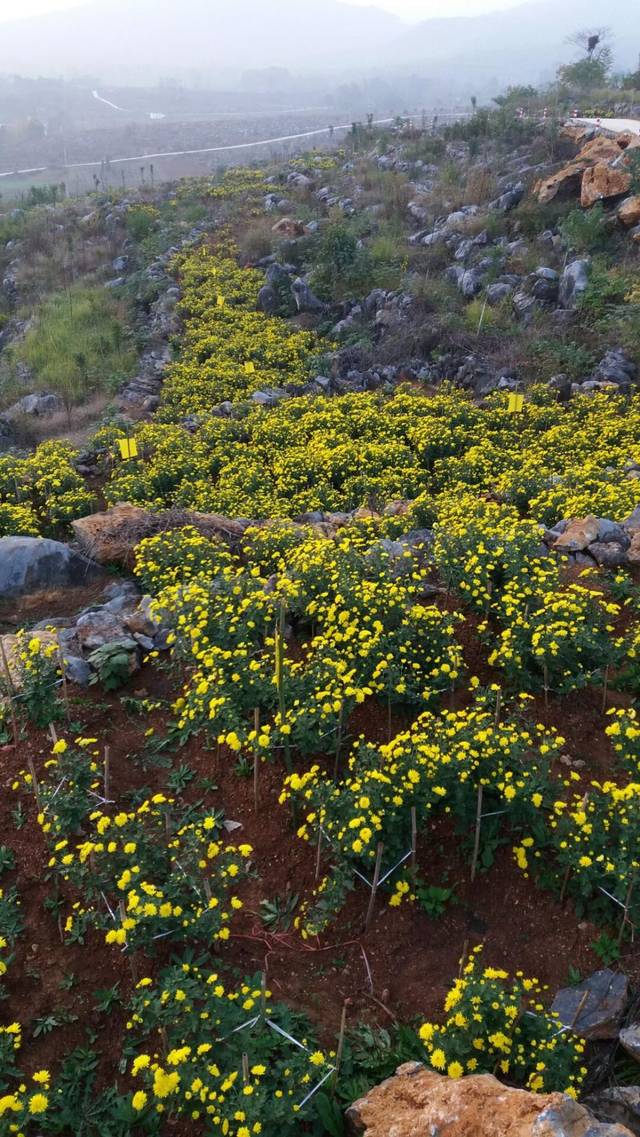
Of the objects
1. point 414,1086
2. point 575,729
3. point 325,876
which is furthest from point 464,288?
point 414,1086

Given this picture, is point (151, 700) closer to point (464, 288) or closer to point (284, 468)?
point (284, 468)


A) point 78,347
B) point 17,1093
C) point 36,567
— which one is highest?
point 78,347

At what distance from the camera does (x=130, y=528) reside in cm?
787

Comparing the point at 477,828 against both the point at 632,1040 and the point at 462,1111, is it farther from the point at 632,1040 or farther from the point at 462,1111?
the point at 462,1111

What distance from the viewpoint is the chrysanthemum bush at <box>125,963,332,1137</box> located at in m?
2.97

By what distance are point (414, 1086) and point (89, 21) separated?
818ft

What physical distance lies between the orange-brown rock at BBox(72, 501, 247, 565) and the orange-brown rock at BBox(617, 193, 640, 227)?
11.7m

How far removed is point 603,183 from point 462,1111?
56.8 ft

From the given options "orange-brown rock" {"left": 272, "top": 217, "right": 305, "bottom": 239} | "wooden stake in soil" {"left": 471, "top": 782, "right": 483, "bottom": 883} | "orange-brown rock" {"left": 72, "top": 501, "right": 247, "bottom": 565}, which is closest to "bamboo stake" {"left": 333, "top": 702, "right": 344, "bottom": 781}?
"wooden stake in soil" {"left": 471, "top": 782, "right": 483, "bottom": 883}

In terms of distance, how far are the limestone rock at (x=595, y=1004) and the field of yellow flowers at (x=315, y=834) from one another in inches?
3.8

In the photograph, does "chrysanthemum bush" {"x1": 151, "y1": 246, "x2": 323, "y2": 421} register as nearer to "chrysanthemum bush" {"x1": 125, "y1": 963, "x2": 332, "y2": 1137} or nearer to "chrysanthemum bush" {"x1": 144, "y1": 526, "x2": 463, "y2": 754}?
"chrysanthemum bush" {"x1": 144, "y1": 526, "x2": 463, "y2": 754}

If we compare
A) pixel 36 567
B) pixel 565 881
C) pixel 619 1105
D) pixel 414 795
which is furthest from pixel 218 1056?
pixel 36 567

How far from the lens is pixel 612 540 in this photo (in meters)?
6.95

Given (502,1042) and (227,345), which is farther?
(227,345)
